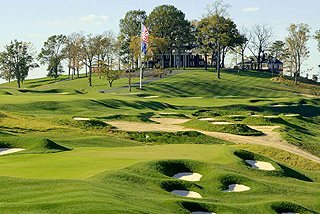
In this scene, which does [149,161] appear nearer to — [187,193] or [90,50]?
[187,193]

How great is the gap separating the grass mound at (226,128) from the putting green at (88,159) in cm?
1421

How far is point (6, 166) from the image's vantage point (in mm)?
23938

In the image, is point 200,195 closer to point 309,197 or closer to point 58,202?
point 309,197

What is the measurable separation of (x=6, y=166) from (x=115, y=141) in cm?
1603

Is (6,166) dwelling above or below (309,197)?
above

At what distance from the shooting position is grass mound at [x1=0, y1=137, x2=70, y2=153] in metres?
31.3

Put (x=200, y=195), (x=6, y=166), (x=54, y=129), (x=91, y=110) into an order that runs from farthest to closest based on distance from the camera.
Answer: (x=91, y=110), (x=54, y=129), (x=6, y=166), (x=200, y=195)

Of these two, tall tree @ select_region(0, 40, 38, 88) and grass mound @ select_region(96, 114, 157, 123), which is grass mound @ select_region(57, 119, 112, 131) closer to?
grass mound @ select_region(96, 114, 157, 123)

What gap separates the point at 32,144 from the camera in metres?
32.2

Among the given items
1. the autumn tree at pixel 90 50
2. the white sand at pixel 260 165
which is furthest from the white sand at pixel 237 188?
Result: the autumn tree at pixel 90 50

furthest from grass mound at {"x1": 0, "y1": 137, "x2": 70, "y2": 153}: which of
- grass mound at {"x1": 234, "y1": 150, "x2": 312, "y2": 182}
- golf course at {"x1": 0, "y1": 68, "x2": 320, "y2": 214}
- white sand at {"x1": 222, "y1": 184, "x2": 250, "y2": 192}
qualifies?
grass mound at {"x1": 234, "y1": 150, "x2": 312, "y2": 182}

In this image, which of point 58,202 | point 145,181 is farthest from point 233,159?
point 58,202

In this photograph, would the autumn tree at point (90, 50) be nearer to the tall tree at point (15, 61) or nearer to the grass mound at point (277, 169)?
the tall tree at point (15, 61)

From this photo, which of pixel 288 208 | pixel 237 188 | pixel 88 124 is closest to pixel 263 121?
pixel 88 124
